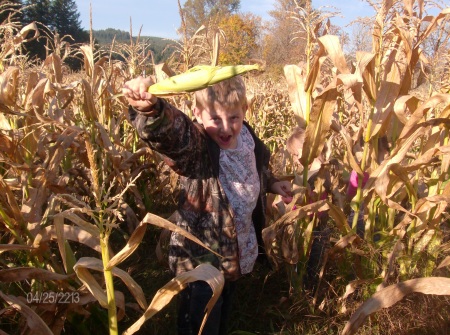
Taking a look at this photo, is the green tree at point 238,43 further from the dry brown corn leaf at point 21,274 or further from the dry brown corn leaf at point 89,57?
the dry brown corn leaf at point 21,274

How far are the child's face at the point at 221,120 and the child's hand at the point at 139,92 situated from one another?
38 centimetres

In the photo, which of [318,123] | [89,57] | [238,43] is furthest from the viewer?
[238,43]

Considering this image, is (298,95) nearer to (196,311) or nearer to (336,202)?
(336,202)

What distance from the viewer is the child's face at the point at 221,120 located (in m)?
1.80

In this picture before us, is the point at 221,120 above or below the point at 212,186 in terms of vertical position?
above

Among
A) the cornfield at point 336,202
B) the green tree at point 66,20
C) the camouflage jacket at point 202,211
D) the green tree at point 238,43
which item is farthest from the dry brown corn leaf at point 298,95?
the green tree at point 66,20

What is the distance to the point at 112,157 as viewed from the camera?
2.88m

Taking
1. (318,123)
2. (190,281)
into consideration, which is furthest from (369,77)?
(190,281)

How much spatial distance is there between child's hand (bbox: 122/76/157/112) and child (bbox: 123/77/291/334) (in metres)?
0.12

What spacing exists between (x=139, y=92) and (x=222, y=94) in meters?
0.44

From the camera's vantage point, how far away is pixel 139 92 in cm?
143

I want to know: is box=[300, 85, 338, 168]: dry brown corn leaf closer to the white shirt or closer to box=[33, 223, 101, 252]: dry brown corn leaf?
the white shirt

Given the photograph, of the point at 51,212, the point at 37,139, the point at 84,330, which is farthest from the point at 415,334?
the point at 37,139
